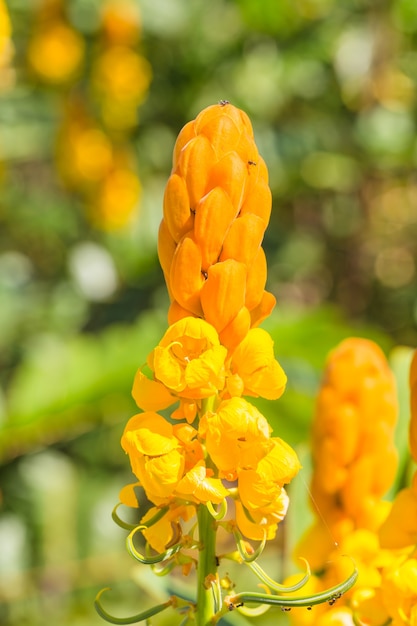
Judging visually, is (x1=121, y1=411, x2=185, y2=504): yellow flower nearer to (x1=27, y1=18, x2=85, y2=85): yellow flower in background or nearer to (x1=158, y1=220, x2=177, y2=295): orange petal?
(x1=158, y1=220, x2=177, y2=295): orange petal

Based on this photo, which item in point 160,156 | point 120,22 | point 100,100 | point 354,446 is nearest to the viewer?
point 354,446

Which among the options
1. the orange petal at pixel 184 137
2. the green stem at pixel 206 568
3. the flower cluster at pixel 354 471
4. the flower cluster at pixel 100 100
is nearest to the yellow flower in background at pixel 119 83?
the flower cluster at pixel 100 100

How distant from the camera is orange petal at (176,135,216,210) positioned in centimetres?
50

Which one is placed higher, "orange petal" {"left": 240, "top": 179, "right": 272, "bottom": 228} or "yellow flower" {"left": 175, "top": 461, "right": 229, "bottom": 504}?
"orange petal" {"left": 240, "top": 179, "right": 272, "bottom": 228}

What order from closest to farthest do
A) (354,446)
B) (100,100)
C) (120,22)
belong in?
(354,446) < (120,22) < (100,100)

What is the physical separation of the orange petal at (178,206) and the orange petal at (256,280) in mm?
43

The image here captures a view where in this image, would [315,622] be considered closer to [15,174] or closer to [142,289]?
[142,289]

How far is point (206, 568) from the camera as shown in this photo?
1.63 ft

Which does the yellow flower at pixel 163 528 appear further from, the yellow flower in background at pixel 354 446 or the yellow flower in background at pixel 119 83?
the yellow flower in background at pixel 119 83

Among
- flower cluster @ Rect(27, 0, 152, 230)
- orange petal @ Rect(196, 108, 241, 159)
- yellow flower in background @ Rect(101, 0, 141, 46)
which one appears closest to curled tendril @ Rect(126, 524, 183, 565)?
orange petal @ Rect(196, 108, 241, 159)

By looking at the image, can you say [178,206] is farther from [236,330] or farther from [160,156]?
[160,156]

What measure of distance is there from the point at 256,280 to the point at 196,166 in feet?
0.24

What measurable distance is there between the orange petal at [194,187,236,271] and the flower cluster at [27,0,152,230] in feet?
6.93

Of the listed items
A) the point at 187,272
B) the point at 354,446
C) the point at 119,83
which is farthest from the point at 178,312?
the point at 119,83
